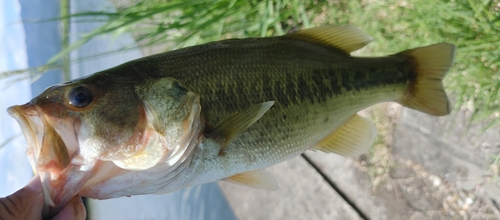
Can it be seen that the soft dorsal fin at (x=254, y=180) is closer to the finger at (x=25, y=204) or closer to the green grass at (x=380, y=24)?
the finger at (x=25, y=204)

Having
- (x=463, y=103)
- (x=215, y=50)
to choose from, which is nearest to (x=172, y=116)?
(x=215, y=50)

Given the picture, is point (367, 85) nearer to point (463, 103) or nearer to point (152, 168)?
point (152, 168)

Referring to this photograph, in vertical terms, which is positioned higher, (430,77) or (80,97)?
(80,97)

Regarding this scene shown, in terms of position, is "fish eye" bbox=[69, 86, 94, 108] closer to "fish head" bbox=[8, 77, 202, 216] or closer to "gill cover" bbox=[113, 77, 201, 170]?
"fish head" bbox=[8, 77, 202, 216]

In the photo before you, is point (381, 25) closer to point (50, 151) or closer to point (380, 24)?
point (380, 24)

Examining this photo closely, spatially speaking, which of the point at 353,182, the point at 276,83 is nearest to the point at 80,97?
the point at 276,83

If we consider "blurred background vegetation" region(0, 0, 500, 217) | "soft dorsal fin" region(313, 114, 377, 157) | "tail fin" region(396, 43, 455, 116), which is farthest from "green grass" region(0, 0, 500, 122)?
"soft dorsal fin" region(313, 114, 377, 157)
